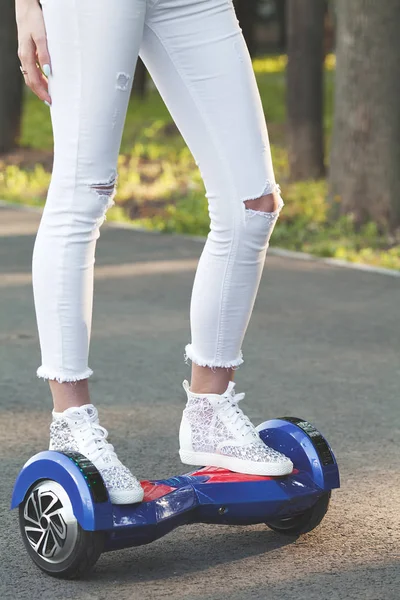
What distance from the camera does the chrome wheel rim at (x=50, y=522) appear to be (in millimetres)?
2904

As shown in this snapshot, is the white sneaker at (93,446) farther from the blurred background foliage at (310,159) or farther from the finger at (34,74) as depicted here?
the blurred background foliage at (310,159)

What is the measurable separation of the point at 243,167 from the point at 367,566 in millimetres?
1027

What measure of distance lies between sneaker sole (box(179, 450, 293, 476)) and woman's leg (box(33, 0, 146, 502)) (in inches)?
12.9

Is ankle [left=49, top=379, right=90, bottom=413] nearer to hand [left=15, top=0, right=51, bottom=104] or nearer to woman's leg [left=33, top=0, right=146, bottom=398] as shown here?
woman's leg [left=33, top=0, right=146, bottom=398]

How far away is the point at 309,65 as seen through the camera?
12.4 metres

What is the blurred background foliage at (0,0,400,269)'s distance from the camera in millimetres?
9086

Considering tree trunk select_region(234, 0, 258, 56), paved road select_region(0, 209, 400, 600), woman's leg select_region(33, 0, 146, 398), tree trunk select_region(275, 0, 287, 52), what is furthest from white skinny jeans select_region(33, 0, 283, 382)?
tree trunk select_region(275, 0, 287, 52)

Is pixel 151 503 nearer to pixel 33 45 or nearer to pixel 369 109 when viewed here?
pixel 33 45

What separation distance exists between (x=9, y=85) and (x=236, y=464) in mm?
13024

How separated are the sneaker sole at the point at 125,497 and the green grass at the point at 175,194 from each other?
5.31m

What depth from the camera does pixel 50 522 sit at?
296 centimetres

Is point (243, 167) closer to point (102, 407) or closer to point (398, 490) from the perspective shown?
point (398, 490)

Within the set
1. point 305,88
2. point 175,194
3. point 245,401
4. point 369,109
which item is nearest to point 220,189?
point 245,401

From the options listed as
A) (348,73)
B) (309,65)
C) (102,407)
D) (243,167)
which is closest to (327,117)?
(309,65)
